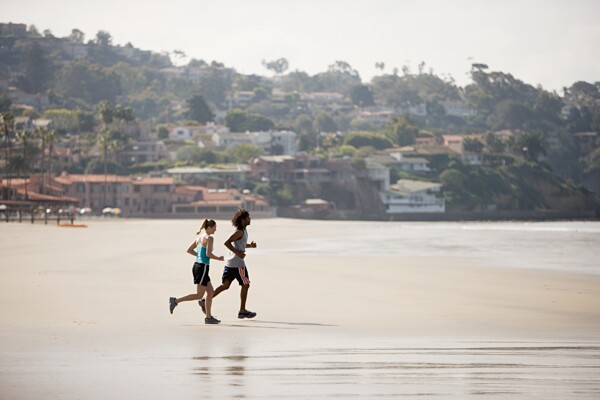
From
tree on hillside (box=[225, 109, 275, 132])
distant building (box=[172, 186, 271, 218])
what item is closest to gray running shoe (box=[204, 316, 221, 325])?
distant building (box=[172, 186, 271, 218])

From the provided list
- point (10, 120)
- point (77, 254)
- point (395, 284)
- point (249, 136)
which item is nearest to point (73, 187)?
point (10, 120)

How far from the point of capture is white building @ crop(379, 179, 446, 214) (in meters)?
134

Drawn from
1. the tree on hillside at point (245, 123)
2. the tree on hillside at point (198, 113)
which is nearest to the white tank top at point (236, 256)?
the tree on hillside at point (245, 123)

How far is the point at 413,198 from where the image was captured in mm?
135875

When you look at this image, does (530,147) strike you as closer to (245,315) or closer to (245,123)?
(245,123)

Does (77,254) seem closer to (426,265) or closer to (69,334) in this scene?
(426,265)

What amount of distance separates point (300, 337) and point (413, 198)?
123 m

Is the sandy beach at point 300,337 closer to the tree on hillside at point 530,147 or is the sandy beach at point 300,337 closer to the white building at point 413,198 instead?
the white building at point 413,198

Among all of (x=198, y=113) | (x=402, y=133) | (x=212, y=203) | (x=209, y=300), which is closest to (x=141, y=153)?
(x=212, y=203)

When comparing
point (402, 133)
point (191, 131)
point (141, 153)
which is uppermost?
point (402, 133)

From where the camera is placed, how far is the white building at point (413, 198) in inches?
5266

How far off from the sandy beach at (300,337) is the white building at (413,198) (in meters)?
108

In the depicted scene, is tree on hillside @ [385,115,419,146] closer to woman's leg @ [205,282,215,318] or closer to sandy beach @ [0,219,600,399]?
sandy beach @ [0,219,600,399]

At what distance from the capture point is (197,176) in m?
120
